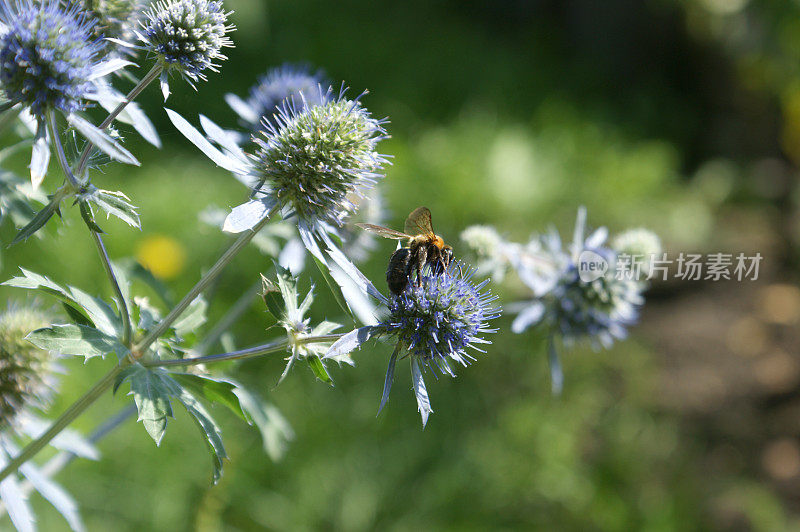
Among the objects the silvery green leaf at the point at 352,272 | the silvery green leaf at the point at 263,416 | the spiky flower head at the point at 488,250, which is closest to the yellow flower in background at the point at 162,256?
the silvery green leaf at the point at 263,416

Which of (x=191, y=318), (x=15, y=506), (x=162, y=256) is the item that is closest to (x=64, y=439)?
(x=15, y=506)

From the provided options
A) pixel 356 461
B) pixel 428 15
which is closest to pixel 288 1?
pixel 428 15

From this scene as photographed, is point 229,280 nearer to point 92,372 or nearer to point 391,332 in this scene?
point 92,372

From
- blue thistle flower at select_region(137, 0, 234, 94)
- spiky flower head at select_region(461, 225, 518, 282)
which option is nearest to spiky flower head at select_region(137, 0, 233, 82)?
blue thistle flower at select_region(137, 0, 234, 94)

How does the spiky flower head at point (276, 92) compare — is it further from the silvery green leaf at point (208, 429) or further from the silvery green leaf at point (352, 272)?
the silvery green leaf at point (208, 429)

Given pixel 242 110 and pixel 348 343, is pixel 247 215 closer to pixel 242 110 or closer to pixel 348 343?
pixel 348 343

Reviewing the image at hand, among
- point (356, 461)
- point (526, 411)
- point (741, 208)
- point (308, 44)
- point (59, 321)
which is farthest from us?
point (308, 44)
